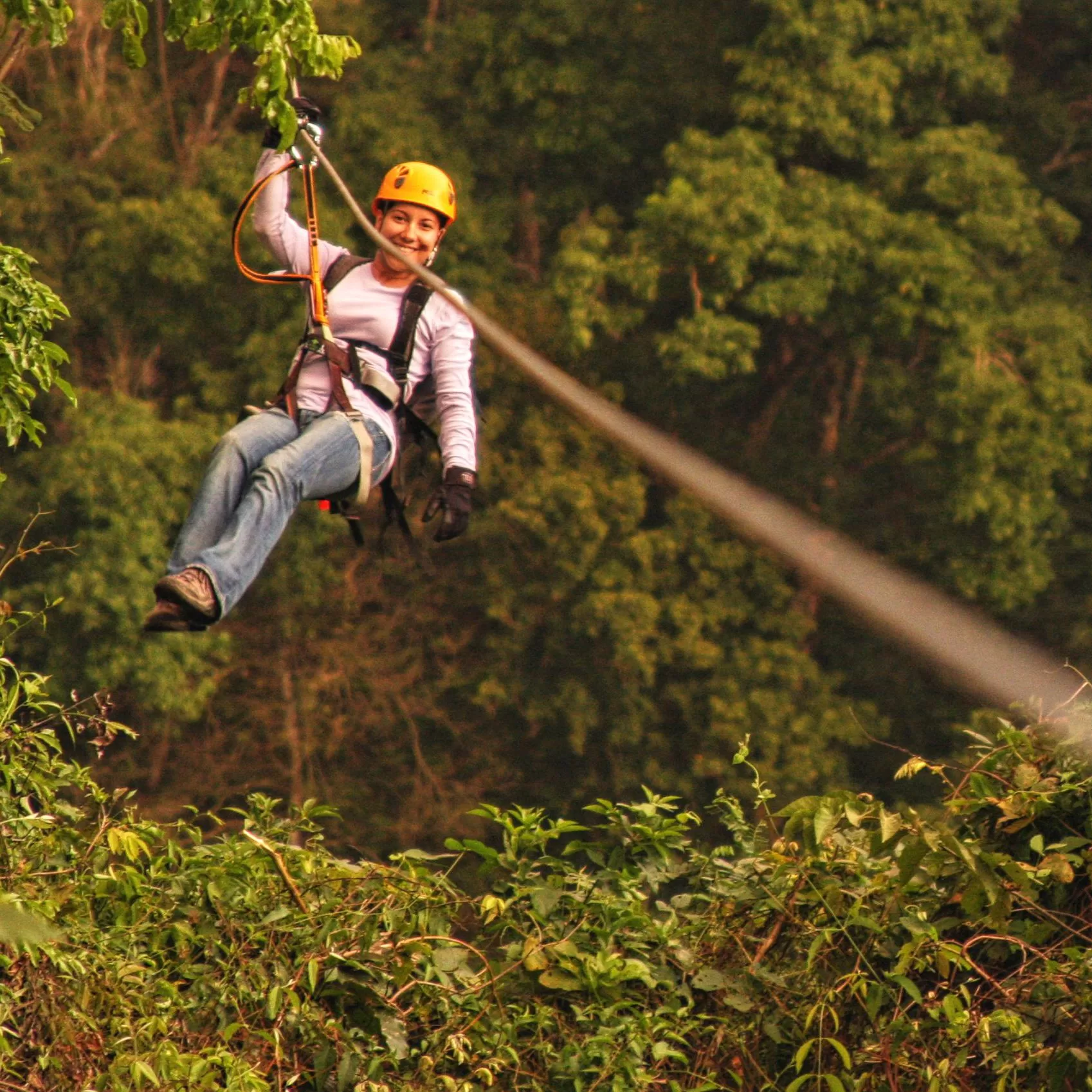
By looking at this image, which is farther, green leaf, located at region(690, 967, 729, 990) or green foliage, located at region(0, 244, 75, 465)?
green foliage, located at region(0, 244, 75, 465)

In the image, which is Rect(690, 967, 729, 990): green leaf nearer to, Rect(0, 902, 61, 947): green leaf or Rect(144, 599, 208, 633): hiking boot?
Rect(144, 599, 208, 633): hiking boot

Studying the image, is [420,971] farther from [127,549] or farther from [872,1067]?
[127,549]

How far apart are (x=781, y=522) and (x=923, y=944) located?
2.30 metres

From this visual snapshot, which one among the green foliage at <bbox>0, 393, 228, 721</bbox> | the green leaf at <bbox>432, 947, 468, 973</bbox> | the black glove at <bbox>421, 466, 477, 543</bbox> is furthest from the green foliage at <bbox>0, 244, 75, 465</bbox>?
the green foliage at <bbox>0, 393, 228, 721</bbox>

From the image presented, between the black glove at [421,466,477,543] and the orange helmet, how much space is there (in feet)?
2.28

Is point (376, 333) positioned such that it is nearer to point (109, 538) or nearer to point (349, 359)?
point (349, 359)

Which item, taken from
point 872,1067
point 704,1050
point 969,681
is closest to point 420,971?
point 704,1050

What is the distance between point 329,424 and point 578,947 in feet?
4.75

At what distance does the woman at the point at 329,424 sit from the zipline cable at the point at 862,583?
133 cm

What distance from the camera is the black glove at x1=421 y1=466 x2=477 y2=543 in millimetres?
5703

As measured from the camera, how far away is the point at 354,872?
216 inches

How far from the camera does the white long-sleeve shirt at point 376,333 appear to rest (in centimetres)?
570

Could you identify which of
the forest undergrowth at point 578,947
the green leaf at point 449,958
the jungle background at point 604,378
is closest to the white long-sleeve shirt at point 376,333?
the forest undergrowth at point 578,947

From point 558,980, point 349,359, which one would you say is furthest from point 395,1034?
point 349,359
